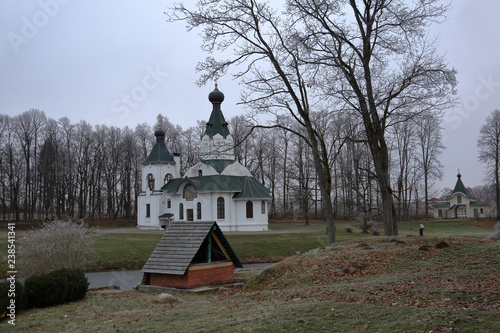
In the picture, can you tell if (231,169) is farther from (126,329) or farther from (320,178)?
(126,329)

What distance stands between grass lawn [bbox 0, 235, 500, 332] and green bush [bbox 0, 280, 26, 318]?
1.11ft

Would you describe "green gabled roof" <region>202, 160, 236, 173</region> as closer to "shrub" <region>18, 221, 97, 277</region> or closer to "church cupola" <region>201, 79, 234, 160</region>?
"church cupola" <region>201, 79, 234, 160</region>

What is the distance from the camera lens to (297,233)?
3562 centimetres

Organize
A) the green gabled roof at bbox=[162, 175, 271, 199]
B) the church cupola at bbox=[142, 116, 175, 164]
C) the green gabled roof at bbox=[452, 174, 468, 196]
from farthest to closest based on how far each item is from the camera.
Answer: the green gabled roof at bbox=[452, 174, 468, 196] → the church cupola at bbox=[142, 116, 175, 164] → the green gabled roof at bbox=[162, 175, 271, 199]

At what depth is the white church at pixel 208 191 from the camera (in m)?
40.7

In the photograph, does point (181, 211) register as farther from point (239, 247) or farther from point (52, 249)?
point (52, 249)

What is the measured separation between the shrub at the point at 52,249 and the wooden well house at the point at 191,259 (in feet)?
8.65

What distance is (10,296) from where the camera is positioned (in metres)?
9.29

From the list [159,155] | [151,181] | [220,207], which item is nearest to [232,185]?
[220,207]

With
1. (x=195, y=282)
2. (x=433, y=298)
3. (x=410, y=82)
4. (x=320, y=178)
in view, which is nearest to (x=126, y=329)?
(x=433, y=298)

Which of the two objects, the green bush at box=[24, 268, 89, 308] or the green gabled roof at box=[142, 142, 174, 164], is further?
the green gabled roof at box=[142, 142, 174, 164]

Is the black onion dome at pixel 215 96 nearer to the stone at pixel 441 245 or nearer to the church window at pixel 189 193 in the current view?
the church window at pixel 189 193

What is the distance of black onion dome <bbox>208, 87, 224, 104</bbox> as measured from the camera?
4534 centimetres

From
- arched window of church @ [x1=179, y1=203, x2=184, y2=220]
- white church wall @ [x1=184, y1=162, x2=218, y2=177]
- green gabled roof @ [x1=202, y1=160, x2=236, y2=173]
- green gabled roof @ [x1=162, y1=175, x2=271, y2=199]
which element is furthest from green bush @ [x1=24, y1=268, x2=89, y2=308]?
arched window of church @ [x1=179, y1=203, x2=184, y2=220]
